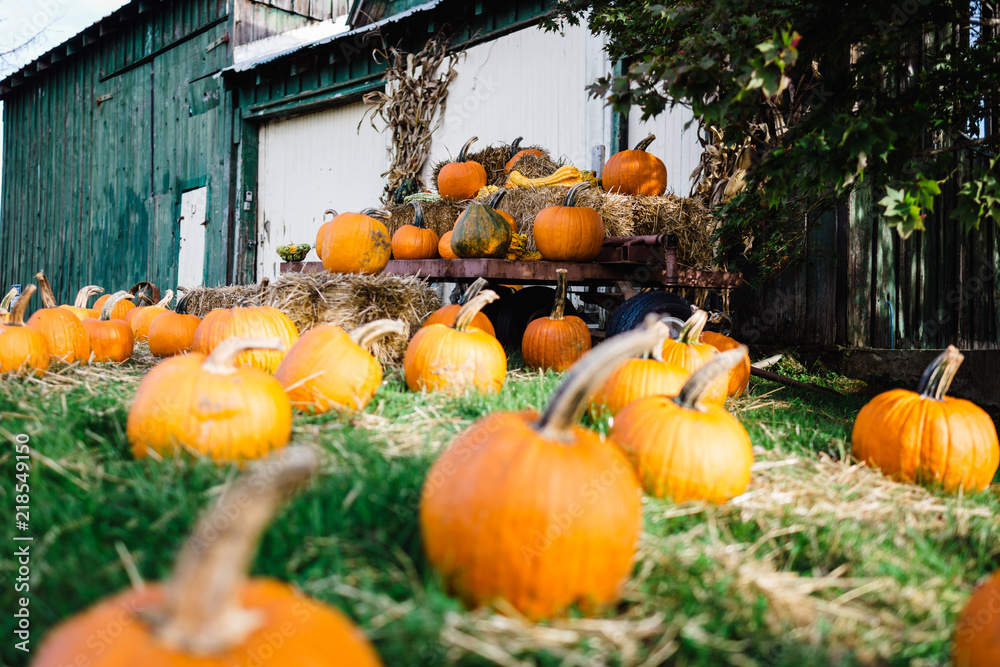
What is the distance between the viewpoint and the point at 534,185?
5.93 metres

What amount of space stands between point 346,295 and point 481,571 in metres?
3.11

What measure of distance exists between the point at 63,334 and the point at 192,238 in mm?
8622

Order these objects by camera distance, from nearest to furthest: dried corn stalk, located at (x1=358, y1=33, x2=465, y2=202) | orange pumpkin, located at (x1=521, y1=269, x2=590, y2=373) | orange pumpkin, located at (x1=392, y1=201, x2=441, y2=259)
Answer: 1. orange pumpkin, located at (x1=521, y1=269, x2=590, y2=373)
2. orange pumpkin, located at (x1=392, y1=201, x2=441, y2=259)
3. dried corn stalk, located at (x1=358, y1=33, x2=465, y2=202)

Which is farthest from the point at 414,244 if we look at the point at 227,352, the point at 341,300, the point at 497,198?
the point at 227,352

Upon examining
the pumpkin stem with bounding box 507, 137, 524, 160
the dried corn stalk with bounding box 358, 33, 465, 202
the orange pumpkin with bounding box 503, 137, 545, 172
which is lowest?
the orange pumpkin with bounding box 503, 137, 545, 172

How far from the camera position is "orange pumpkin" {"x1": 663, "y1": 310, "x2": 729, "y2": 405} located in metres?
3.14

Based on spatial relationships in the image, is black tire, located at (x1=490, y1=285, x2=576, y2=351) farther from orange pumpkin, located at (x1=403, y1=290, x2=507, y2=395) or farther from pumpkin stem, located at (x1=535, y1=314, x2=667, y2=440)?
pumpkin stem, located at (x1=535, y1=314, x2=667, y2=440)

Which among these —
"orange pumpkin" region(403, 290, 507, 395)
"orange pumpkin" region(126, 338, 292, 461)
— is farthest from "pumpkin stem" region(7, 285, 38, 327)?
"orange pumpkin" region(403, 290, 507, 395)

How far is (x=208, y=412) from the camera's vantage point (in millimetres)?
1873

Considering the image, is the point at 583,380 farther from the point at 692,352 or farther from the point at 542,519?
the point at 692,352

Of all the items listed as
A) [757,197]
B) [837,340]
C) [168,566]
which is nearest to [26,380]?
[168,566]

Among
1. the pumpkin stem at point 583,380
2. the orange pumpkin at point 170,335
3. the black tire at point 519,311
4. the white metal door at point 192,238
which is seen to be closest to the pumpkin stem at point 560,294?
the black tire at point 519,311

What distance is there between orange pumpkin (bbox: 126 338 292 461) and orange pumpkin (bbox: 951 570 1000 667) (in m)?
1.67

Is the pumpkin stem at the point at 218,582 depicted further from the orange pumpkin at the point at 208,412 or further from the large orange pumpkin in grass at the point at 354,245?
the large orange pumpkin in grass at the point at 354,245
